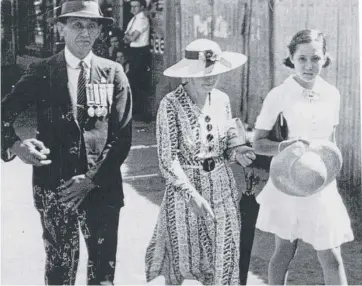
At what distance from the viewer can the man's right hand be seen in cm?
340

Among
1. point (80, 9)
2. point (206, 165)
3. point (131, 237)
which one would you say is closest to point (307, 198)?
point (206, 165)

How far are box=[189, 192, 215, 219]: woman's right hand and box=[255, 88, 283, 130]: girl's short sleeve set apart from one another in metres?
0.59

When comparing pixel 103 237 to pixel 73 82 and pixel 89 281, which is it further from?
pixel 73 82

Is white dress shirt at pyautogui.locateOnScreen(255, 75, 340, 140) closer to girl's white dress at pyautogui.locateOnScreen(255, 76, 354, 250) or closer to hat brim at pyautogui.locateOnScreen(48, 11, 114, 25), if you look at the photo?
girl's white dress at pyautogui.locateOnScreen(255, 76, 354, 250)

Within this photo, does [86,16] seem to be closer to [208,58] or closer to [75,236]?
[208,58]

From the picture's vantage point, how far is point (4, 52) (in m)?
3.65

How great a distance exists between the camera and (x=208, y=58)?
3328 mm

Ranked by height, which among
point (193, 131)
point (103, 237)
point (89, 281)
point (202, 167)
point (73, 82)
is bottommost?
point (89, 281)

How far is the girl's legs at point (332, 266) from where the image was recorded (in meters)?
3.42

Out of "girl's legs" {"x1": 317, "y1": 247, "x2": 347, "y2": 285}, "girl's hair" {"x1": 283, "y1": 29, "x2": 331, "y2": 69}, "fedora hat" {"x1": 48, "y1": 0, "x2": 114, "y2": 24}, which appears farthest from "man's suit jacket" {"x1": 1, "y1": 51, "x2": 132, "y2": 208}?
"girl's legs" {"x1": 317, "y1": 247, "x2": 347, "y2": 285}

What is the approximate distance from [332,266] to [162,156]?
118 centimetres

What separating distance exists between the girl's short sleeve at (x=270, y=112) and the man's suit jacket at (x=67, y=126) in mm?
778

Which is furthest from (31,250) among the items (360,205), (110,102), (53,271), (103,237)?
(360,205)

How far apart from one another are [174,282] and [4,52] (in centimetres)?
173
